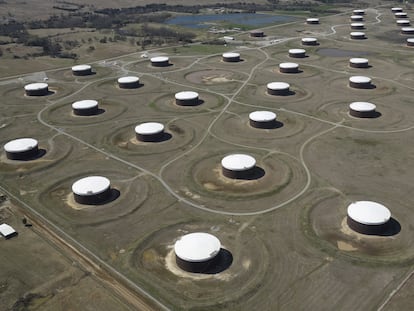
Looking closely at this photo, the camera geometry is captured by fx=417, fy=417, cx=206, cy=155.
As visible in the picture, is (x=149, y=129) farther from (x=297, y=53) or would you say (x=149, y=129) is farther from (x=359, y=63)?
(x=297, y=53)

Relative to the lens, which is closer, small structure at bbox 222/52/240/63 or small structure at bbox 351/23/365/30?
small structure at bbox 222/52/240/63

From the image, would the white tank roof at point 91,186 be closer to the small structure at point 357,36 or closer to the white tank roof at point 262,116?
the white tank roof at point 262,116

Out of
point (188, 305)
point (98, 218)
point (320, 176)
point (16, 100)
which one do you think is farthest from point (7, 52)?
point (188, 305)

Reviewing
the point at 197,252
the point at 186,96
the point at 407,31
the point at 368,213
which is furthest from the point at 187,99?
the point at 407,31

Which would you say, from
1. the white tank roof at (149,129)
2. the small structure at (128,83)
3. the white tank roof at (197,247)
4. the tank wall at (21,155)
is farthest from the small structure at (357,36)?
the white tank roof at (197,247)

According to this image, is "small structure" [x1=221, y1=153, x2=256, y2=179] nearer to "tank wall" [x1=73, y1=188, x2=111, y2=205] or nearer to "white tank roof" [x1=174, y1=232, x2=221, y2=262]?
"white tank roof" [x1=174, y1=232, x2=221, y2=262]

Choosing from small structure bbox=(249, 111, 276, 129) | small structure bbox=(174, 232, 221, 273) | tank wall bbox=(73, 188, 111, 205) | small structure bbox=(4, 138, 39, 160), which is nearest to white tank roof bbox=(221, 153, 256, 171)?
small structure bbox=(249, 111, 276, 129)
